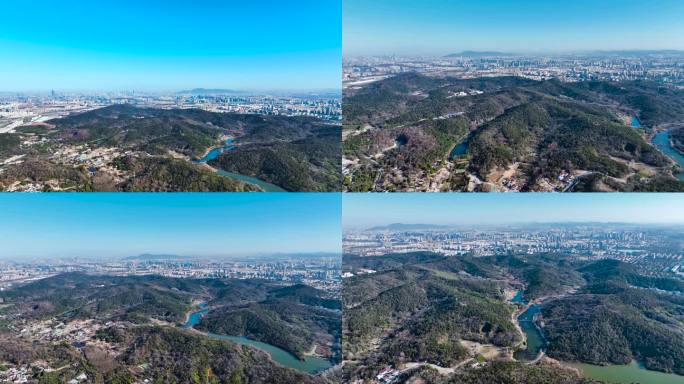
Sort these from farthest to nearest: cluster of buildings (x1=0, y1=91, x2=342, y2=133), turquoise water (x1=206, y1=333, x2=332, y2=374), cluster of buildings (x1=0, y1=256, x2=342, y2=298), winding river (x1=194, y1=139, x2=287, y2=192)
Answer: cluster of buildings (x1=0, y1=256, x2=342, y2=298) < cluster of buildings (x1=0, y1=91, x2=342, y2=133) < turquoise water (x1=206, y1=333, x2=332, y2=374) < winding river (x1=194, y1=139, x2=287, y2=192)

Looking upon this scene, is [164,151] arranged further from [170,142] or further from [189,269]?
[189,269]

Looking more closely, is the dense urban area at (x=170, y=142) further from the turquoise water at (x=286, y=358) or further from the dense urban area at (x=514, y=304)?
the turquoise water at (x=286, y=358)

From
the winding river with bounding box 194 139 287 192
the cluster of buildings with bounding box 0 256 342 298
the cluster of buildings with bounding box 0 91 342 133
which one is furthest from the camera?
the cluster of buildings with bounding box 0 256 342 298

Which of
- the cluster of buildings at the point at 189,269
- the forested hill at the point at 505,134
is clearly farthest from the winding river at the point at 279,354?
the forested hill at the point at 505,134

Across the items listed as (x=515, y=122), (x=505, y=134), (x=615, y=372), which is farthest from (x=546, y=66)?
(x=615, y=372)

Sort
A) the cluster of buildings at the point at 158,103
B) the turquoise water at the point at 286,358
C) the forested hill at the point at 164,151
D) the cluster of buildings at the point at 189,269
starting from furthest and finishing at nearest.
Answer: the cluster of buildings at the point at 189,269 → the cluster of buildings at the point at 158,103 → the turquoise water at the point at 286,358 → the forested hill at the point at 164,151

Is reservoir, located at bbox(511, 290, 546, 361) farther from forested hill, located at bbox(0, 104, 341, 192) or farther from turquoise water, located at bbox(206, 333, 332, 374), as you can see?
forested hill, located at bbox(0, 104, 341, 192)

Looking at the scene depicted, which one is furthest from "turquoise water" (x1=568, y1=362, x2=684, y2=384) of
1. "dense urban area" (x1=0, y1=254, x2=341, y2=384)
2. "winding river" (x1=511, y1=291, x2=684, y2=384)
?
"dense urban area" (x1=0, y1=254, x2=341, y2=384)
